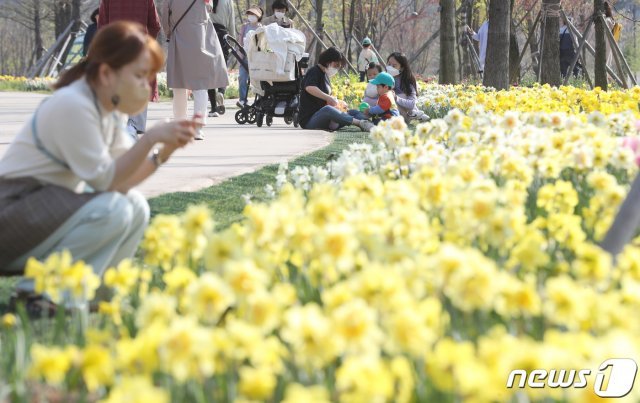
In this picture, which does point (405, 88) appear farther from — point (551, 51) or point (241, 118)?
point (551, 51)

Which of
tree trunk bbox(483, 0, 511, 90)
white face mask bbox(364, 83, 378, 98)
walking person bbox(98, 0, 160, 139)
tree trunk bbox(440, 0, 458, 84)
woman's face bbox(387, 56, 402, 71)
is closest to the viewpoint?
walking person bbox(98, 0, 160, 139)

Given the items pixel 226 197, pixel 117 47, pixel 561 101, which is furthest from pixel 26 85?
pixel 117 47

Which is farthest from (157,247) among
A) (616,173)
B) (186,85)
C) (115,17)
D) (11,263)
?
(186,85)

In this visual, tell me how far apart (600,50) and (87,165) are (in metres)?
14.7

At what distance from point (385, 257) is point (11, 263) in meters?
1.63

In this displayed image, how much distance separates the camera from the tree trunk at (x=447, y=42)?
20094 millimetres

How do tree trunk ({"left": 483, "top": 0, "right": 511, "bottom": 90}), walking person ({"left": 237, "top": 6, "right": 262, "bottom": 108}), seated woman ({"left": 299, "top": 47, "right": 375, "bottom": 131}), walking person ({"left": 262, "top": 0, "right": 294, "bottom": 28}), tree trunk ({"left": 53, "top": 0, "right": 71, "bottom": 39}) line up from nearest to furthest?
seated woman ({"left": 299, "top": 47, "right": 375, "bottom": 131}) < walking person ({"left": 262, "top": 0, "right": 294, "bottom": 28}) < walking person ({"left": 237, "top": 6, "right": 262, "bottom": 108}) < tree trunk ({"left": 483, "top": 0, "right": 511, "bottom": 90}) < tree trunk ({"left": 53, "top": 0, "right": 71, "bottom": 39})

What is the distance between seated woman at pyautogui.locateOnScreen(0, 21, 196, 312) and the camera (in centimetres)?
346

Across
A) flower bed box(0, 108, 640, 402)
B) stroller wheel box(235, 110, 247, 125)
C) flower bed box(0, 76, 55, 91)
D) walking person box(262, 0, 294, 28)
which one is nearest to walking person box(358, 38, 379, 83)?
flower bed box(0, 76, 55, 91)

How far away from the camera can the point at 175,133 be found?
343 cm

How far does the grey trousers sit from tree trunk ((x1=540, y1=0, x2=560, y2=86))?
607 inches

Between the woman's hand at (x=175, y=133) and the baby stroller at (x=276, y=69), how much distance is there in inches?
342

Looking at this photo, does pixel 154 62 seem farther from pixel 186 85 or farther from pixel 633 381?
pixel 186 85

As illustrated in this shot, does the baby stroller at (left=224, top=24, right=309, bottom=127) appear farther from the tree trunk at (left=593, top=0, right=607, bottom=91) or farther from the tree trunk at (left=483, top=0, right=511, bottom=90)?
the tree trunk at (left=593, top=0, right=607, bottom=91)
